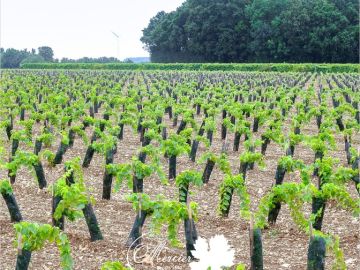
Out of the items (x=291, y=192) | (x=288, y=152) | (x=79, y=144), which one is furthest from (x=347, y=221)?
(x=79, y=144)

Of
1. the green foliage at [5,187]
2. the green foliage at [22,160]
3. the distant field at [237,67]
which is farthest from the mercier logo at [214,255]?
the distant field at [237,67]

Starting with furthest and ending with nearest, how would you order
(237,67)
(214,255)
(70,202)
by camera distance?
(237,67)
(70,202)
(214,255)

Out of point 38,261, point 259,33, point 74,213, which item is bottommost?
point 38,261

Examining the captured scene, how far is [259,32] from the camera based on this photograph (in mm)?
68125

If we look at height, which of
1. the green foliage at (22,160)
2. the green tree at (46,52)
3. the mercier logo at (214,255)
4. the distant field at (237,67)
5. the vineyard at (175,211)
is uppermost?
the green tree at (46,52)

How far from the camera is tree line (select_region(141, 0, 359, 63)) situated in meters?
64.3

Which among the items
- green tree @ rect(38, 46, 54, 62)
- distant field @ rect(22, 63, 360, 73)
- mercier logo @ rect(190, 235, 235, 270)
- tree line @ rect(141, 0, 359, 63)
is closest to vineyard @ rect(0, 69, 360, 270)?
mercier logo @ rect(190, 235, 235, 270)

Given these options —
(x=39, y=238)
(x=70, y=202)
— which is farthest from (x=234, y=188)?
(x=39, y=238)

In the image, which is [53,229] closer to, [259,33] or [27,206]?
[27,206]

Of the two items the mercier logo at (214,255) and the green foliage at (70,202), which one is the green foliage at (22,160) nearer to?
the green foliage at (70,202)

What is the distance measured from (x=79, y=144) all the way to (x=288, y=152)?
20.1 ft

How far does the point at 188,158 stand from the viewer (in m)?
13.3

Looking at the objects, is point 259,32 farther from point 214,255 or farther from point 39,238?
point 214,255

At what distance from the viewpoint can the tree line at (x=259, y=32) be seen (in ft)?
211
